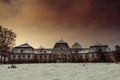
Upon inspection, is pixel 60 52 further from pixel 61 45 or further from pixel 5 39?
pixel 5 39

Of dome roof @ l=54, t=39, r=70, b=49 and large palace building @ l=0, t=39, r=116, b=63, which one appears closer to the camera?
large palace building @ l=0, t=39, r=116, b=63

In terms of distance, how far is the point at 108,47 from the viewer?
112562 millimetres

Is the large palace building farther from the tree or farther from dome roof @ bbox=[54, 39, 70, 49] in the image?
the tree

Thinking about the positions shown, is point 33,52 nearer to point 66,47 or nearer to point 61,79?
point 66,47

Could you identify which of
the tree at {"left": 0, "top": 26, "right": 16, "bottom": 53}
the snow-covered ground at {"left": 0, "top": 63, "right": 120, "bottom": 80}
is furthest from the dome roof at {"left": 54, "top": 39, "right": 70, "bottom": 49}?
the snow-covered ground at {"left": 0, "top": 63, "right": 120, "bottom": 80}

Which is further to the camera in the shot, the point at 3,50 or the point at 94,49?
the point at 94,49

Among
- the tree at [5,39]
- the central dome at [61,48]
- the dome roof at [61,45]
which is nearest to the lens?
the tree at [5,39]

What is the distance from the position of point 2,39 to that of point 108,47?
6589cm

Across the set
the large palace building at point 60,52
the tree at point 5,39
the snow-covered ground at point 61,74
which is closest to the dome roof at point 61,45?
the large palace building at point 60,52

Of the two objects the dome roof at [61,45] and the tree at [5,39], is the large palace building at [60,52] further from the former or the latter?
the tree at [5,39]

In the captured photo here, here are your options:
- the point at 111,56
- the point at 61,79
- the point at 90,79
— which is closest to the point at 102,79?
the point at 90,79

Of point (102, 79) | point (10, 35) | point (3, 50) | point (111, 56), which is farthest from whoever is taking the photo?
point (111, 56)

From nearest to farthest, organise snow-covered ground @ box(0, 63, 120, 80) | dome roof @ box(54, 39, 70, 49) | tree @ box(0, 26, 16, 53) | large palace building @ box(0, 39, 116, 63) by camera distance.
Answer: snow-covered ground @ box(0, 63, 120, 80)
tree @ box(0, 26, 16, 53)
large palace building @ box(0, 39, 116, 63)
dome roof @ box(54, 39, 70, 49)

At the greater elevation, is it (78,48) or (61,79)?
(78,48)
